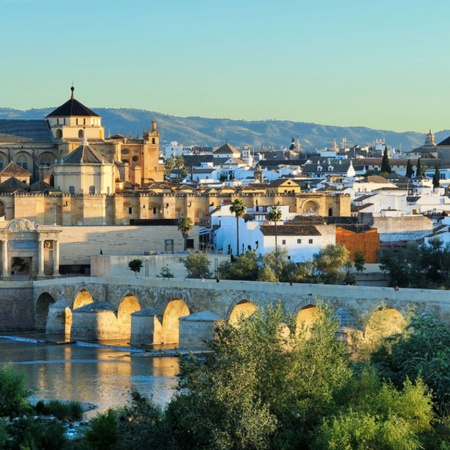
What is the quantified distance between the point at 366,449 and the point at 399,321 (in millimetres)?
13336

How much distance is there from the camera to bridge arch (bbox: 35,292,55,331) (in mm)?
66125

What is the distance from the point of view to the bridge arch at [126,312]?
A: 199ft

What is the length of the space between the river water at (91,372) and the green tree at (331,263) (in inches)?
454

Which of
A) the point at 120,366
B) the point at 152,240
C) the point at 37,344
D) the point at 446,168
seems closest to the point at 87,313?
the point at 37,344

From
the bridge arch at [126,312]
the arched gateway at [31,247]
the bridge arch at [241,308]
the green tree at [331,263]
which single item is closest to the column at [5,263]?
the arched gateway at [31,247]

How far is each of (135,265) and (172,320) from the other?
10.1 meters

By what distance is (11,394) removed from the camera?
1516 inches

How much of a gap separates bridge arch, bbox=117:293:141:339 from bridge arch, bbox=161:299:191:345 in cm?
262

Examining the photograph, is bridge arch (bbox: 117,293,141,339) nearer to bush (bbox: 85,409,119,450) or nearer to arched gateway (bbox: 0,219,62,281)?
arched gateway (bbox: 0,219,62,281)

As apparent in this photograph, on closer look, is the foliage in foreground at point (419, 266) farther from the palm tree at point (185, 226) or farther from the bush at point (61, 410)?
the bush at point (61, 410)

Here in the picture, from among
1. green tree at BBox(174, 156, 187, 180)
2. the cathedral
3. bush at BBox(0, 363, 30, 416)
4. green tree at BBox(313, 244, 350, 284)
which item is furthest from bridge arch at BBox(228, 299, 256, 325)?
green tree at BBox(174, 156, 187, 180)

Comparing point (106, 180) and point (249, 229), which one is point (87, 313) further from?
point (106, 180)

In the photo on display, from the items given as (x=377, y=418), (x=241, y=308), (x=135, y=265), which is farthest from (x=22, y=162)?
(x=377, y=418)

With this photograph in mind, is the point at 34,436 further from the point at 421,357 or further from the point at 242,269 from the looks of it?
the point at 242,269
